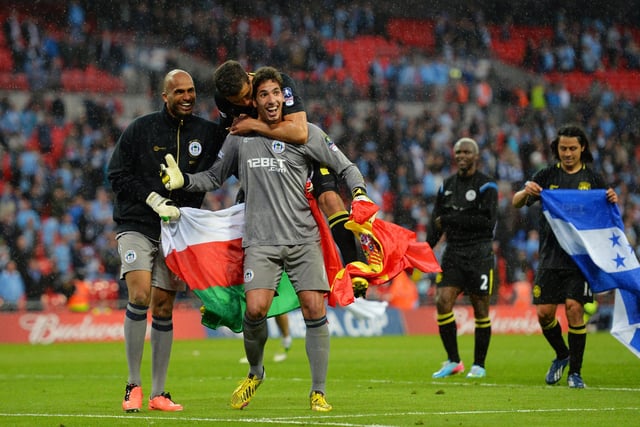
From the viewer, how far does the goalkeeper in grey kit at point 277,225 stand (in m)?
8.45

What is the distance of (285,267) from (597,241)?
3733 millimetres

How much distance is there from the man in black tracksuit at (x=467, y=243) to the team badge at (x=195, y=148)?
14.1 ft

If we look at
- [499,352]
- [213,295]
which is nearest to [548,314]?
[213,295]

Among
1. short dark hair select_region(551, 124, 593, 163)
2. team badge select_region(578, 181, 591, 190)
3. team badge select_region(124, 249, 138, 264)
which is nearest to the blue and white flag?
team badge select_region(578, 181, 591, 190)

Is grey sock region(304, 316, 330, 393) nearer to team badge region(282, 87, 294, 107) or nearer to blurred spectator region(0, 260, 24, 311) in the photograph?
team badge region(282, 87, 294, 107)

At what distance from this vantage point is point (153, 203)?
8656 mm

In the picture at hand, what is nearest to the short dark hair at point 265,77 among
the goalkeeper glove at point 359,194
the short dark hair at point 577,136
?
the goalkeeper glove at point 359,194

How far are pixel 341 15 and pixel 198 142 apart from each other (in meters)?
27.6

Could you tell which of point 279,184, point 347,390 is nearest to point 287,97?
point 279,184

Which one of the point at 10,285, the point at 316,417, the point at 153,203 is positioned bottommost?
the point at 10,285

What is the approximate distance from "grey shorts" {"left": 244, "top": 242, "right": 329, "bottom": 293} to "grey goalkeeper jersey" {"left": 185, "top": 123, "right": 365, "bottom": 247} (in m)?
0.06

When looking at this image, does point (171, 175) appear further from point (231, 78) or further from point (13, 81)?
point (13, 81)

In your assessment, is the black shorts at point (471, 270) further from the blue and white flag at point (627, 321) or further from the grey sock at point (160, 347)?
the grey sock at point (160, 347)

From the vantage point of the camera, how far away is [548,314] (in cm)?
1124
